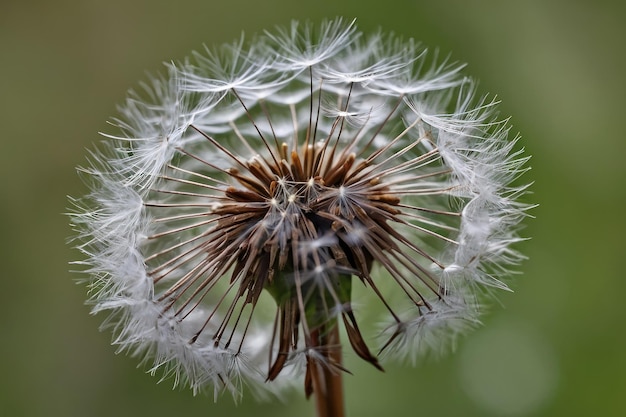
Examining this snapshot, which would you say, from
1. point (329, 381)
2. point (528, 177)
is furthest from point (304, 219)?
point (528, 177)

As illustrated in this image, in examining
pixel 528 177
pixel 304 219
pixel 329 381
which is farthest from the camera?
pixel 528 177

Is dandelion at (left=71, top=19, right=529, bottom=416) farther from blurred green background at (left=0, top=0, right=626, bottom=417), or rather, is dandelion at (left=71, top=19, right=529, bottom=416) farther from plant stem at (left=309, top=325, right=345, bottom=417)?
blurred green background at (left=0, top=0, right=626, bottom=417)

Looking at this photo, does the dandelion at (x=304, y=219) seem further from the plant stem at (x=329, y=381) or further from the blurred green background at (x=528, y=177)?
the blurred green background at (x=528, y=177)

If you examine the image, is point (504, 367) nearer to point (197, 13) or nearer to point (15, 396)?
point (15, 396)

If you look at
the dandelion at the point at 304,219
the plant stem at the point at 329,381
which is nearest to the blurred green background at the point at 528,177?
the dandelion at the point at 304,219

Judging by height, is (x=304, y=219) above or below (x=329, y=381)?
above

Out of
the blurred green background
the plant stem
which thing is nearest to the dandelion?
the plant stem

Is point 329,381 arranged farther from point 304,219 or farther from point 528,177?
point 528,177

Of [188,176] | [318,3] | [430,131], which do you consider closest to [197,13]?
[318,3]
